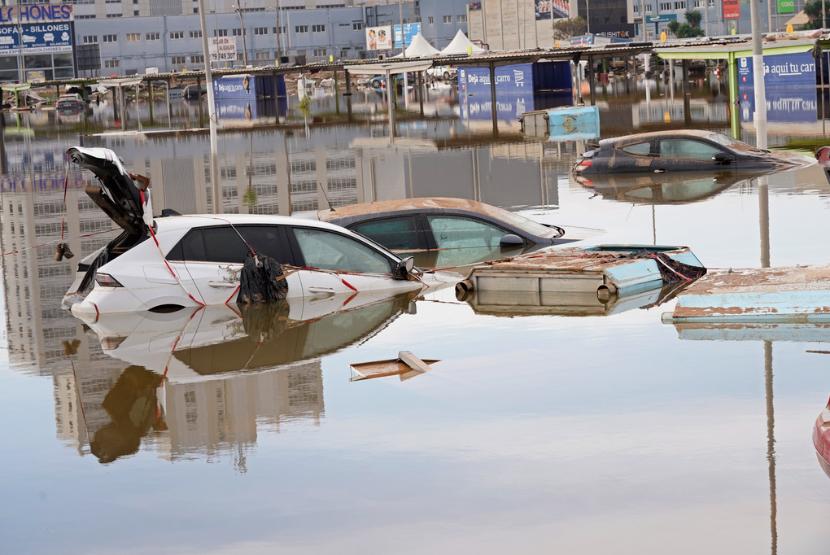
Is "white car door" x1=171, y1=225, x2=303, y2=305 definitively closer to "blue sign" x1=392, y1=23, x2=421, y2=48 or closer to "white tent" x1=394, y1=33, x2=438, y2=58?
"white tent" x1=394, y1=33, x2=438, y2=58

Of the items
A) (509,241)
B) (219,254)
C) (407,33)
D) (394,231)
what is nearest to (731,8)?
(407,33)

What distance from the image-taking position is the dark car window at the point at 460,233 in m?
21.5

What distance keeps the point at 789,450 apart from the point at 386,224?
11.2 metres

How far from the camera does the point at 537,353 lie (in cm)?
1491

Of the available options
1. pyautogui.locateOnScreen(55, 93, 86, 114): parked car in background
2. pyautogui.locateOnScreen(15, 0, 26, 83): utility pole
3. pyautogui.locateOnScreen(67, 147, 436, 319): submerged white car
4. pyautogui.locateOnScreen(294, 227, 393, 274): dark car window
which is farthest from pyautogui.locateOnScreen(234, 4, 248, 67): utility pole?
pyautogui.locateOnScreen(67, 147, 436, 319): submerged white car

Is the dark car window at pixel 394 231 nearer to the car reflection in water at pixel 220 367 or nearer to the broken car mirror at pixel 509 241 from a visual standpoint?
the broken car mirror at pixel 509 241

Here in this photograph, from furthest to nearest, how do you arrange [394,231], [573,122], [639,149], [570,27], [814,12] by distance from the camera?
[570,27] < [814,12] < [573,122] < [639,149] < [394,231]

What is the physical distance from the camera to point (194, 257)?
17641 mm

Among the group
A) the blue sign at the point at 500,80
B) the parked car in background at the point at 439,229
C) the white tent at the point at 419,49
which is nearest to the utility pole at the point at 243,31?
the white tent at the point at 419,49

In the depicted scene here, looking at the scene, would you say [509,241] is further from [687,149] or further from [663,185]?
[687,149]

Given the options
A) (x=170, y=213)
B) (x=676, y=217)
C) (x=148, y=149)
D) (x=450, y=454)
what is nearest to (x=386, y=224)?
(x=170, y=213)

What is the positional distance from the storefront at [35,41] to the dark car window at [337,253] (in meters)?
131

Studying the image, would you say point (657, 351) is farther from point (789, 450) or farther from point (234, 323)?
point (234, 323)

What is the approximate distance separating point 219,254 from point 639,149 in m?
18.0
